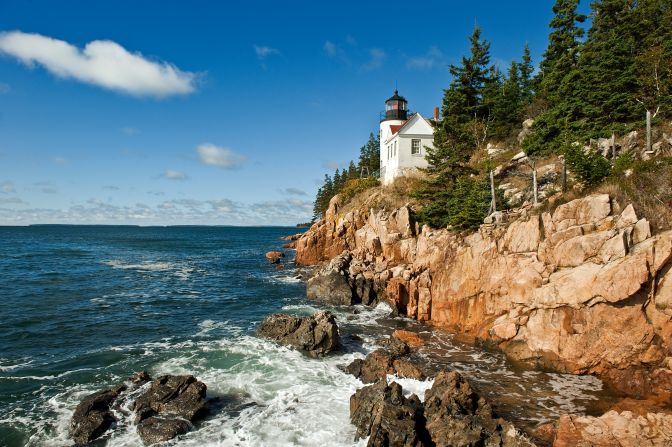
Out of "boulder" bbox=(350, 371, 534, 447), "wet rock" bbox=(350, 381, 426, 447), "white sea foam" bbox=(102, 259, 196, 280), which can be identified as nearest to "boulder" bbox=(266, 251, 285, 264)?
"white sea foam" bbox=(102, 259, 196, 280)

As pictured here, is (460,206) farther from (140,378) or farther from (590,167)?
(140,378)

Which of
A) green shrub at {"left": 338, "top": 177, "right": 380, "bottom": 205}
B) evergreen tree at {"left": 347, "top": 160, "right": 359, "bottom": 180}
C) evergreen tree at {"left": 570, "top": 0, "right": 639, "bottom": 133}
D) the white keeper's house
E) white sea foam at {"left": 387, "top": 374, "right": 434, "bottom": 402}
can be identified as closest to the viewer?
white sea foam at {"left": 387, "top": 374, "right": 434, "bottom": 402}

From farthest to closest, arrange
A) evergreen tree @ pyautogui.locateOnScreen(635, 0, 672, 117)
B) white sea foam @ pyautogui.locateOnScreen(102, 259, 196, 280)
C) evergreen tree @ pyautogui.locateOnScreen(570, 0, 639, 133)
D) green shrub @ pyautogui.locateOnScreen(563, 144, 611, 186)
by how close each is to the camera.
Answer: white sea foam @ pyautogui.locateOnScreen(102, 259, 196, 280), evergreen tree @ pyautogui.locateOnScreen(570, 0, 639, 133), evergreen tree @ pyautogui.locateOnScreen(635, 0, 672, 117), green shrub @ pyautogui.locateOnScreen(563, 144, 611, 186)

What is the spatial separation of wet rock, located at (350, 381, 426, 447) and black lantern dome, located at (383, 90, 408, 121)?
41535 millimetres

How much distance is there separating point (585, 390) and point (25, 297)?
122 feet

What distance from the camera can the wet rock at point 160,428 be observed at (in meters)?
12.2

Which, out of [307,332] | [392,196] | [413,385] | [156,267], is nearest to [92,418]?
[307,332]

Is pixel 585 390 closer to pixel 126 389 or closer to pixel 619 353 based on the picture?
pixel 619 353

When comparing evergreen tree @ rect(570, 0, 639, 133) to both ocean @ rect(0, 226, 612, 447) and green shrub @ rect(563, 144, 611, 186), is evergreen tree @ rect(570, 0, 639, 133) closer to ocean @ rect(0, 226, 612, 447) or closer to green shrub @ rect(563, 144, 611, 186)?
green shrub @ rect(563, 144, 611, 186)

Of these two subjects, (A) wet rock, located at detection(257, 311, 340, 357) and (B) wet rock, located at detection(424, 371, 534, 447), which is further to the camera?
(A) wet rock, located at detection(257, 311, 340, 357)

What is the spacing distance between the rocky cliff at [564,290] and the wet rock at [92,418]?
640 inches

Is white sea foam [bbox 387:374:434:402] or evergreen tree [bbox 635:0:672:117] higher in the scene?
evergreen tree [bbox 635:0:672:117]

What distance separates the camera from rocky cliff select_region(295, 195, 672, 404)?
575 inches

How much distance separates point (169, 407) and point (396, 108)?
145 ft
